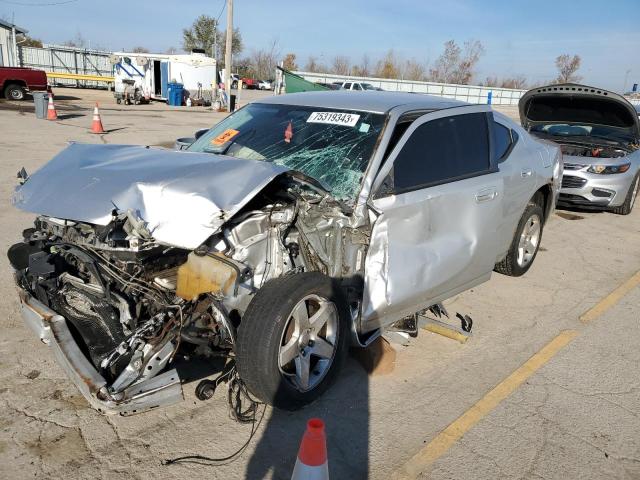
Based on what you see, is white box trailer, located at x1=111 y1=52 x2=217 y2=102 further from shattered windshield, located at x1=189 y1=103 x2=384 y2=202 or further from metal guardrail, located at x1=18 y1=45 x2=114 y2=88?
shattered windshield, located at x1=189 y1=103 x2=384 y2=202

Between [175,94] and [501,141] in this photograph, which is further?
[175,94]

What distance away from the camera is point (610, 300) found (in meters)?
5.17

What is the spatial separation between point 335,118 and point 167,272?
1649 millimetres

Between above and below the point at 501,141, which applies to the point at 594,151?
below

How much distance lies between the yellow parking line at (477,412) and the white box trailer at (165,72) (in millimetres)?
26168

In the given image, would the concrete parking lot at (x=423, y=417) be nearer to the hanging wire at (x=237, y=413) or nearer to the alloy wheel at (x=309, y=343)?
the hanging wire at (x=237, y=413)

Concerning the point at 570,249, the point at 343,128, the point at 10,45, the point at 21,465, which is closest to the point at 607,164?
the point at 570,249

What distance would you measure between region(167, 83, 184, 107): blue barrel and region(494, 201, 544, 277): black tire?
79.2 feet

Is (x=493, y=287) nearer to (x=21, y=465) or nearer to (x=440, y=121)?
(x=440, y=121)

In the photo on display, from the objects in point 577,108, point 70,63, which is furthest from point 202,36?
point 577,108

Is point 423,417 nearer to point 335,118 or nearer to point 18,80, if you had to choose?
point 335,118

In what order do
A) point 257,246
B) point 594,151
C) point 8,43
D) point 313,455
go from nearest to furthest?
point 313,455 < point 257,246 < point 594,151 < point 8,43

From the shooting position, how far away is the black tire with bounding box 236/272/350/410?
276 centimetres

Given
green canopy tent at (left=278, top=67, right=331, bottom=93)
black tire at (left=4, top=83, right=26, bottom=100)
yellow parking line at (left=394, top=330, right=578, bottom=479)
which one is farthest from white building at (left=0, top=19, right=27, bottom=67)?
yellow parking line at (left=394, top=330, right=578, bottom=479)
